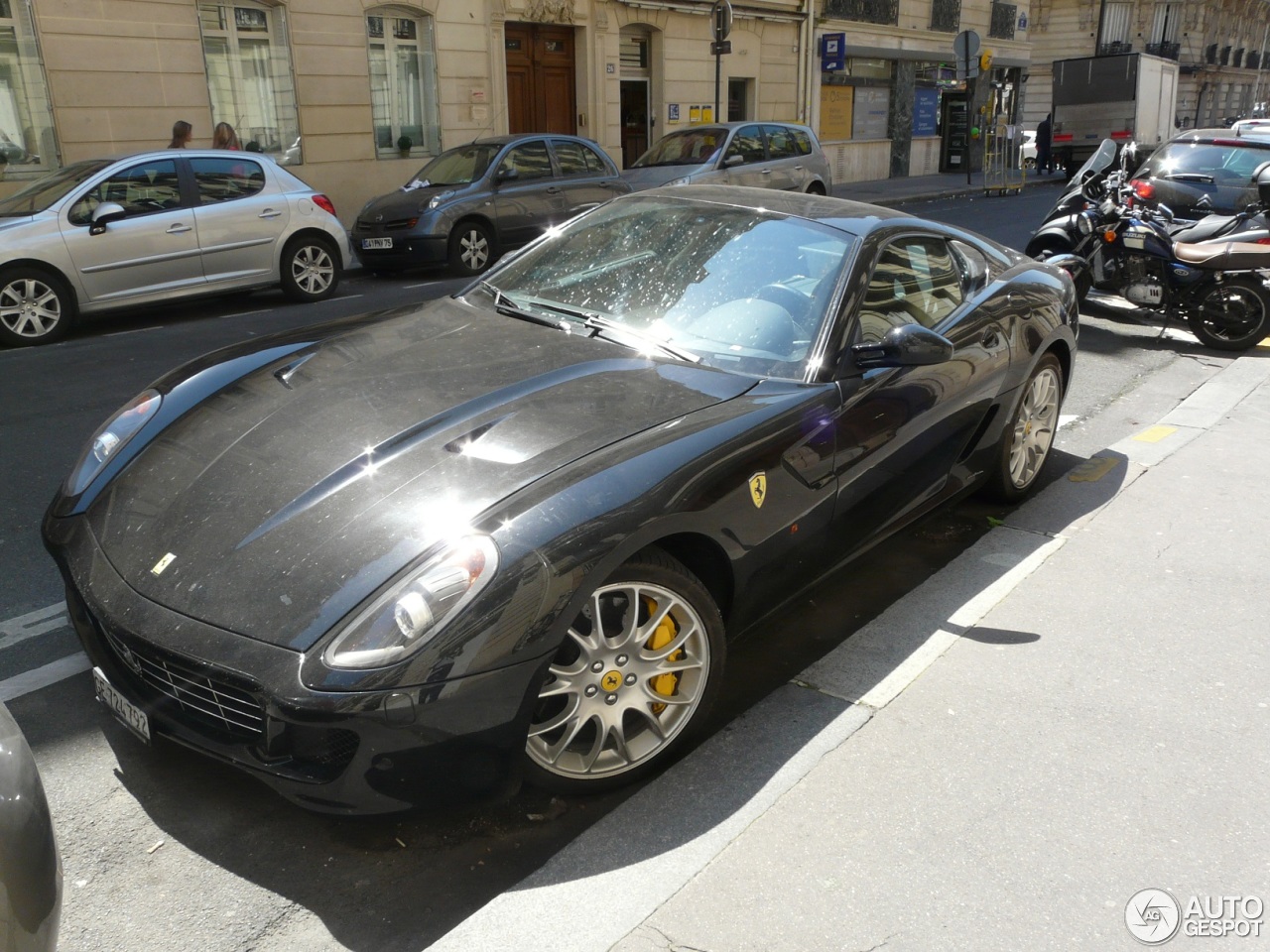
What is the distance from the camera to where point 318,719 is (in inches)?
93.3

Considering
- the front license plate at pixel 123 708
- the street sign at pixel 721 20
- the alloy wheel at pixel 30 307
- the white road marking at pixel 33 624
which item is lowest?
the white road marking at pixel 33 624

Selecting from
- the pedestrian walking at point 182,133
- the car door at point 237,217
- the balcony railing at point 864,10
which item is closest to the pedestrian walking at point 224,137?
the pedestrian walking at point 182,133

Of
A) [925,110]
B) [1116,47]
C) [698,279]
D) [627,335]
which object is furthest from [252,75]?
[1116,47]

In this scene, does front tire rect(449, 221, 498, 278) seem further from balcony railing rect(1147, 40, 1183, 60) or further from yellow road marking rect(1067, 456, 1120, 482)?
balcony railing rect(1147, 40, 1183, 60)

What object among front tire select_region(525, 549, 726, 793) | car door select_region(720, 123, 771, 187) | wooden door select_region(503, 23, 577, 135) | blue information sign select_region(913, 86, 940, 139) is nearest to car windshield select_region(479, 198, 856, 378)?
front tire select_region(525, 549, 726, 793)

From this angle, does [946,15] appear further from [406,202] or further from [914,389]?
[914,389]

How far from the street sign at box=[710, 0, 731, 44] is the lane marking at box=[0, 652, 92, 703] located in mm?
19374

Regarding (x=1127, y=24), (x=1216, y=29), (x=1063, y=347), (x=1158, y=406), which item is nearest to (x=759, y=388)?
(x=1063, y=347)

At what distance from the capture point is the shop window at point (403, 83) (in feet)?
56.1

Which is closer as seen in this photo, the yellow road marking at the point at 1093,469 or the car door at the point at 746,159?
the yellow road marking at the point at 1093,469

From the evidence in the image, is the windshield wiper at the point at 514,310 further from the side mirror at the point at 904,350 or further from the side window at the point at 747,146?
the side window at the point at 747,146

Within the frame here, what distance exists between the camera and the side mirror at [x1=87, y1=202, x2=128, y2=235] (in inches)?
361

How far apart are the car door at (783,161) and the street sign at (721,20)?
5526 mm

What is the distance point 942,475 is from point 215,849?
2867 millimetres
